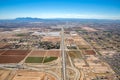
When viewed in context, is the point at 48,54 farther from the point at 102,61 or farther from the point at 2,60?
the point at 102,61

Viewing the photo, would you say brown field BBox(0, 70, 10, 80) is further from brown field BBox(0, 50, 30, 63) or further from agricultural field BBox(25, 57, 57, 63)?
agricultural field BBox(25, 57, 57, 63)

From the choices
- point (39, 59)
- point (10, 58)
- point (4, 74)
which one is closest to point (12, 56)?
point (10, 58)

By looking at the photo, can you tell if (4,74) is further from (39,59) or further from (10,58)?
(39,59)

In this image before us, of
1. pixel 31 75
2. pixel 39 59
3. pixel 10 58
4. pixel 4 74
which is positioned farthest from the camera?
pixel 10 58

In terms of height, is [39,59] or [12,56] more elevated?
[12,56]

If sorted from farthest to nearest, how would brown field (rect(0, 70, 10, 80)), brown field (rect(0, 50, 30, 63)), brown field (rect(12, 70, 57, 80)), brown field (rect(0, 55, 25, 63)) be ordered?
1. brown field (rect(0, 50, 30, 63))
2. brown field (rect(0, 55, 25, 63))
3. brown field (rect(0, 70, 10, 80))
4. brown field (rect(12, 70, 57, 80))

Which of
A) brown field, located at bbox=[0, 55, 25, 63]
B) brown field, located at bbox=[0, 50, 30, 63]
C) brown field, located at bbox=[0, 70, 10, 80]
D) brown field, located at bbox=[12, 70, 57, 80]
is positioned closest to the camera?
brown field, located at bbox=[12, 70, 57, 80]

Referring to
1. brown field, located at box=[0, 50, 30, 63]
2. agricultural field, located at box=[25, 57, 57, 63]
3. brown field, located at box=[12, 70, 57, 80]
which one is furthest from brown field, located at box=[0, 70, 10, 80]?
agricultural field, located at box=[25, 57, 57, 63]

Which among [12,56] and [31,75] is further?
[12,56]

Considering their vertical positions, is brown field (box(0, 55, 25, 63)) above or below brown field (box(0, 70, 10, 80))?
above

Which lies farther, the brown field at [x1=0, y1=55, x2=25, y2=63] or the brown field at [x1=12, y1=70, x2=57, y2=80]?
the brown field at [x1=0, y1=55, x2=25, y2=63]
